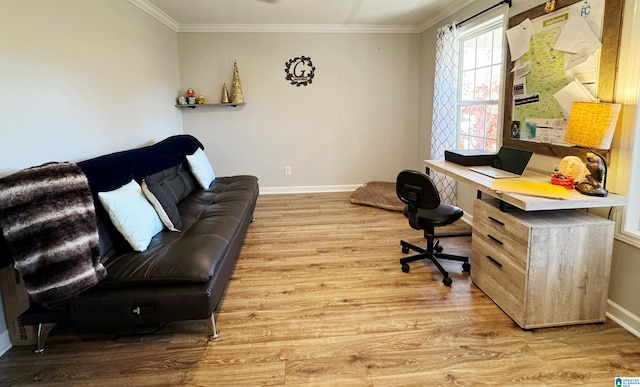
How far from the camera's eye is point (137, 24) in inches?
154

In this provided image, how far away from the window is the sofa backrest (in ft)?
9.65

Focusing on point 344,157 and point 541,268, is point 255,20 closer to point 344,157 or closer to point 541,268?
point 344,157

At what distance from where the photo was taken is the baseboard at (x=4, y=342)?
2.06 meters

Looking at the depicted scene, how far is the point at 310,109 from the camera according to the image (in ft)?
18.0

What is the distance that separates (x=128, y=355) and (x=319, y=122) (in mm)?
4058

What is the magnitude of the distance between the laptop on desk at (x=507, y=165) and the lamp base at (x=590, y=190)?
54 centimetres

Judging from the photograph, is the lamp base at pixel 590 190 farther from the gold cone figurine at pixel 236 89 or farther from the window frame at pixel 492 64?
the gold cone figurine at pixel 236 89

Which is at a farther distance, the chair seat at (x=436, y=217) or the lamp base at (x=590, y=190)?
the chair seat at (x=436, y=217)

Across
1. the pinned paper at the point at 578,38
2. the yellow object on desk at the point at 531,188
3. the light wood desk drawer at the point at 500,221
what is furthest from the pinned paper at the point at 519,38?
the light wood desk drawer at the point at 500,221

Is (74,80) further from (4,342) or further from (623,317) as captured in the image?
(623,317)

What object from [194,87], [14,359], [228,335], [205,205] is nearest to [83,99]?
[205,205]

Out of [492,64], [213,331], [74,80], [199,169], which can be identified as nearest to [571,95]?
[492,64]

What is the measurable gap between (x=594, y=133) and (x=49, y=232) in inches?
108

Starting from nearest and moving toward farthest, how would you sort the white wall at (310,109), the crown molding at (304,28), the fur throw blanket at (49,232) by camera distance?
the fur throw blanket at (49,232) → the crown molding at (304,28) → the white wall at (310,109)
